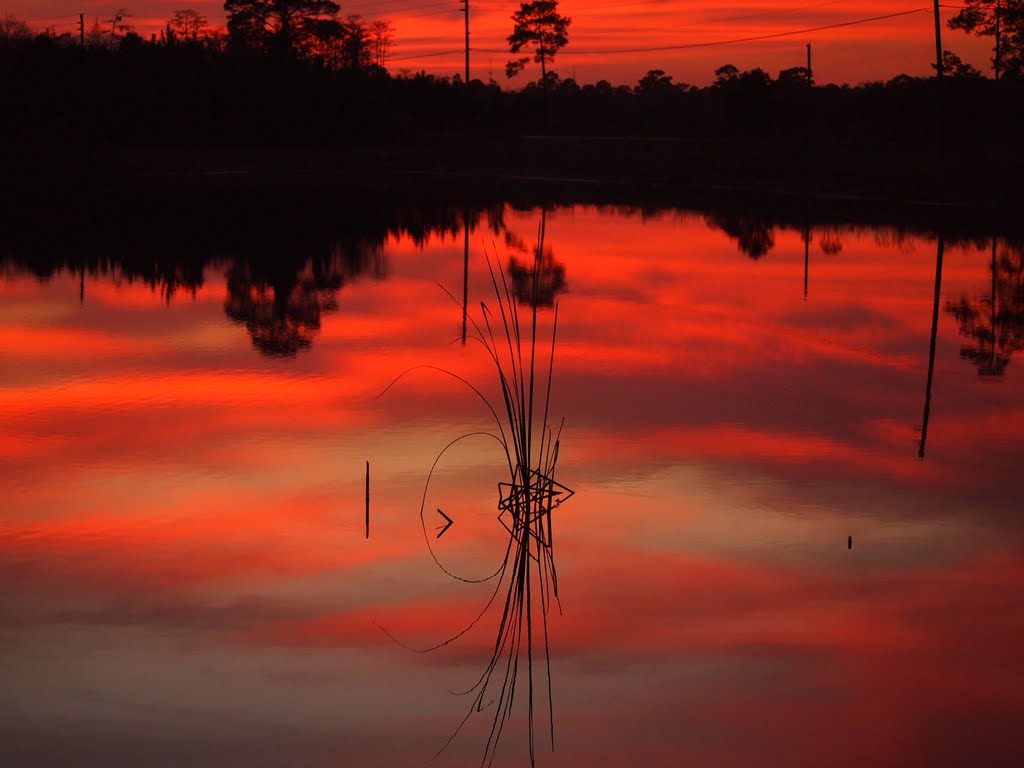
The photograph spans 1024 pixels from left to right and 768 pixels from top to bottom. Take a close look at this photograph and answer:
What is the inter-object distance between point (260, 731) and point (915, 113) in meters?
46.0

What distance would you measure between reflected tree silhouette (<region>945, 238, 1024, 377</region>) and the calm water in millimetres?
84

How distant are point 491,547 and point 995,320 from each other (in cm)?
953

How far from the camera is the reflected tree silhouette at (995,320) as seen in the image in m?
12.3

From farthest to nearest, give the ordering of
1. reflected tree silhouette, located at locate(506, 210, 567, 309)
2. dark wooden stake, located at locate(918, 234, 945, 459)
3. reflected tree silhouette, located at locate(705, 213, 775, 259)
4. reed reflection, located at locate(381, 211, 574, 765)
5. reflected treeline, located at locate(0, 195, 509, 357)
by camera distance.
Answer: reflected tree silhouette, located at locate(705, 213, 775, 259) < reflected tree silhouette, located at locate(506, 210, 567, 309) < reflected treeline, located at locate(0, 195, 509, 357) < dark wooden stake, located at locate(918, 234, 945, 459) < reed reflection, located at locate(381, 211, 574, 765)

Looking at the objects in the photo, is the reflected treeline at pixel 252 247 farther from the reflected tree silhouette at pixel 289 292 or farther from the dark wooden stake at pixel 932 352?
the dark wooden stake at pixel 932 352

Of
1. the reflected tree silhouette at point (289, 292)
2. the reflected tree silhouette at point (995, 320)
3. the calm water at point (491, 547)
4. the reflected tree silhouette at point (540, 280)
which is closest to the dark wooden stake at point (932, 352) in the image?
the calm water at point (491, 547)

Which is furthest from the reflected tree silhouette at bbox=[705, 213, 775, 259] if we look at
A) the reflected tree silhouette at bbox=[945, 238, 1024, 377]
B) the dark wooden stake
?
the reflected tree silhouette at bbox=[945, 238, 1024, 377]

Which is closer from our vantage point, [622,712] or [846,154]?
[622,712]

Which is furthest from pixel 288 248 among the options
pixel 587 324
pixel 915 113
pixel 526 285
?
pixel 915 113

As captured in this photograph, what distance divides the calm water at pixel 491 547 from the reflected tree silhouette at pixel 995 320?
0.08 meters

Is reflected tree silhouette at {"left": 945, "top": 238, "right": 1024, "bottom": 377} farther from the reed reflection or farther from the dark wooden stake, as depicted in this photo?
the reed reflection

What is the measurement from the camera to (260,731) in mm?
4621

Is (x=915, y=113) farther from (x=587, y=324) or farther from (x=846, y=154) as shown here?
(x=587, y=324)

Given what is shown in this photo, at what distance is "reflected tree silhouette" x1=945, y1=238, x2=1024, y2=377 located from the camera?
40.3 ft
